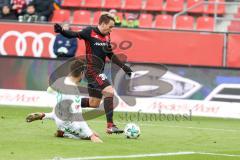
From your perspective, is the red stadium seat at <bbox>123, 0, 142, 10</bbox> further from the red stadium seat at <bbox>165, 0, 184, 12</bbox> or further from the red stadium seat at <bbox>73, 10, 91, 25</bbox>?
the red stadium seat at <bbox>73, 10, 91, 25</bbox>

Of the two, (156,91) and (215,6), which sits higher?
(215,6)

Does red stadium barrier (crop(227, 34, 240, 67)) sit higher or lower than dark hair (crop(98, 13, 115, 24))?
lower

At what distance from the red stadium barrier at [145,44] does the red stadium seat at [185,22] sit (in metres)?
3.30

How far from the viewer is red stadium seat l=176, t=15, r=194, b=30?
2509cm

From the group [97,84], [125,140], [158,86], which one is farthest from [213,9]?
[125,140]

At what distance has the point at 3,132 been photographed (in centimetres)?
1332

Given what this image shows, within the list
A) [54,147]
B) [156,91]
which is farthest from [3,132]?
[156,91]

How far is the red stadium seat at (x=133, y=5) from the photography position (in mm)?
27172

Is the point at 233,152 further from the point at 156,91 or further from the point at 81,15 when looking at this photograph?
the point at 81,15

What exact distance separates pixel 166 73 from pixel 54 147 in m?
8.74

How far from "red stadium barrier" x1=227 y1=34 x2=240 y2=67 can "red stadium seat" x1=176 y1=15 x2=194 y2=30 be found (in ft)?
12.4

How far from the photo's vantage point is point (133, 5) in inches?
1074

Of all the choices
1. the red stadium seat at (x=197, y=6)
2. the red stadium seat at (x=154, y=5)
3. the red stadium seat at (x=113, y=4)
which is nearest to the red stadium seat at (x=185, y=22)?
the red stadium seat at (x=197, y=6)

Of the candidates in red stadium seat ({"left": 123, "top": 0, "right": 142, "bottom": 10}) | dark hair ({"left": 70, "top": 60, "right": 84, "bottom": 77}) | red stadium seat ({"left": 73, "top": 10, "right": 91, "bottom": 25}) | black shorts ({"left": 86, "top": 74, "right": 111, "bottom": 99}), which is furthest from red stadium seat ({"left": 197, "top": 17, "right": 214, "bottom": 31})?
dark hair ({"left": 70, "top": 60, "right": 84, "bottom": 77})
